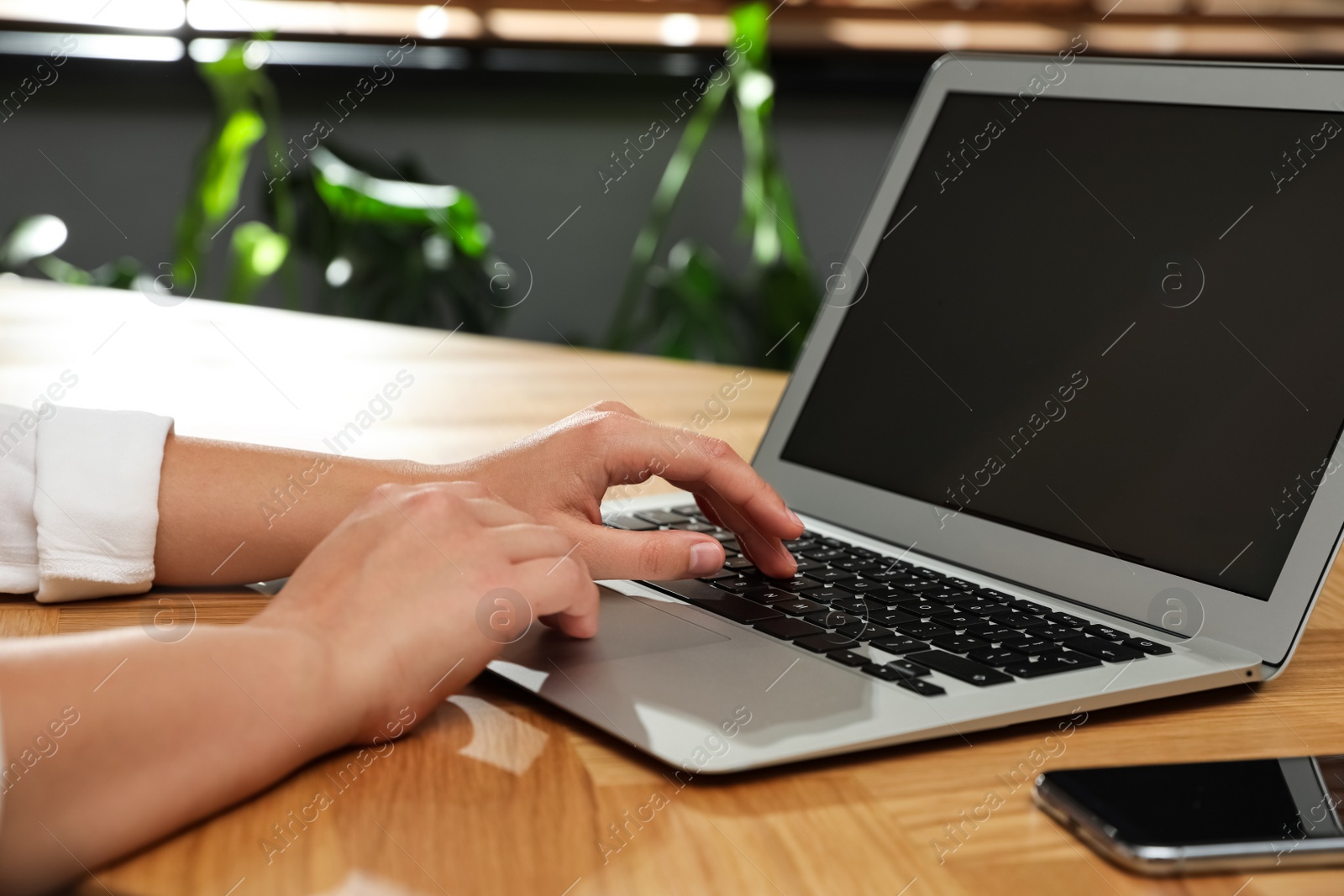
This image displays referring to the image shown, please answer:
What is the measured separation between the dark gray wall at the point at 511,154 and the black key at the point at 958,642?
99.4 inches

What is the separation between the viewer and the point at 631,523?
2.87 ft

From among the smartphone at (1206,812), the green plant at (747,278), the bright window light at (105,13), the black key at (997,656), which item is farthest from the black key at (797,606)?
the bright window light at (105,13)

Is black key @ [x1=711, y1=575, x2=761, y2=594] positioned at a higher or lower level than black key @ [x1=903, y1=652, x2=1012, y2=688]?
higher

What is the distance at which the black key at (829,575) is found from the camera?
29.2 inches

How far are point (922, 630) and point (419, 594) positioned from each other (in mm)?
263

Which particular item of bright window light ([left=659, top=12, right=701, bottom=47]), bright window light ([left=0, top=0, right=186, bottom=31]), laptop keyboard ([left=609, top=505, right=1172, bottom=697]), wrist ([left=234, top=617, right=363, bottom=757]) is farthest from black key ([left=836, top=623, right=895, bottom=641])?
bright window light ([left=0, top=0, right=186, bottom=31])

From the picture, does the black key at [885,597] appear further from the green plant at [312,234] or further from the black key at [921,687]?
the green plant at [312,234]

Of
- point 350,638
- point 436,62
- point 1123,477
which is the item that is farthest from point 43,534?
point 436,62

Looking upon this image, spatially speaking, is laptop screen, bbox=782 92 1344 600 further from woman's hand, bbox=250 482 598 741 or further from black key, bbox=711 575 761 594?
woman's hand, bbox=250 482 598 741

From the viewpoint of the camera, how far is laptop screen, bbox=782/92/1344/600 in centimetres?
67

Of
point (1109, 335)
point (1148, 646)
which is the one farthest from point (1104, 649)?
point (1109, 335)

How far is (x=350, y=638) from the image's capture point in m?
0.51

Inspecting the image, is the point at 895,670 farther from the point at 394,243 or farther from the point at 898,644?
the point at 394,243

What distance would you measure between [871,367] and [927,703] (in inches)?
16.6
